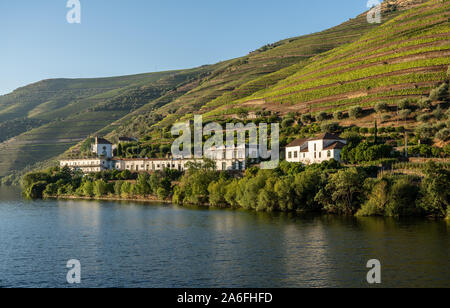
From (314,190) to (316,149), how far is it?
23806mm

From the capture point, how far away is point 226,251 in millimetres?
44188

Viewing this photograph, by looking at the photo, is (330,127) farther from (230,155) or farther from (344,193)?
(344,193)

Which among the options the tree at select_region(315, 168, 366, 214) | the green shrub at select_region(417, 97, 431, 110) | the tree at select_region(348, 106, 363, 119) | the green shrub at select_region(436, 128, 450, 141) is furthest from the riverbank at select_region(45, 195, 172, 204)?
the green shrub at select_region(417, 97, 431, 110)

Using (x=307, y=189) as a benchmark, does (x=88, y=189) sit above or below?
below

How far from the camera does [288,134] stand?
370ft

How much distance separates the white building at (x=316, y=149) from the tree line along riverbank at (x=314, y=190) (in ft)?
26.8

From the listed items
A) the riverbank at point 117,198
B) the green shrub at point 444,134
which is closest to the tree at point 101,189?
the riverbank at point 117,198

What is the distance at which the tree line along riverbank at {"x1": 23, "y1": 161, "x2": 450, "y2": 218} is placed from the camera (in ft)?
197

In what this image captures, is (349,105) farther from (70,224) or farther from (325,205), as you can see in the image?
(70,224)

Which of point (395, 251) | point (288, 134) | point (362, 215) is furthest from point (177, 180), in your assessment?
point (395, 251)

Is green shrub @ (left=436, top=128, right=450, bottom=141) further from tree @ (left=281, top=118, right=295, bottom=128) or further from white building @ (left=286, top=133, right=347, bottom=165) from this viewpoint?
tree @ (left=281, top=118, right=295, bottom=128)

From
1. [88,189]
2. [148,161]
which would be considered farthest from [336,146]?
[88,189]

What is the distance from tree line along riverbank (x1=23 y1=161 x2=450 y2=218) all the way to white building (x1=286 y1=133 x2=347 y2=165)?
818 cm
